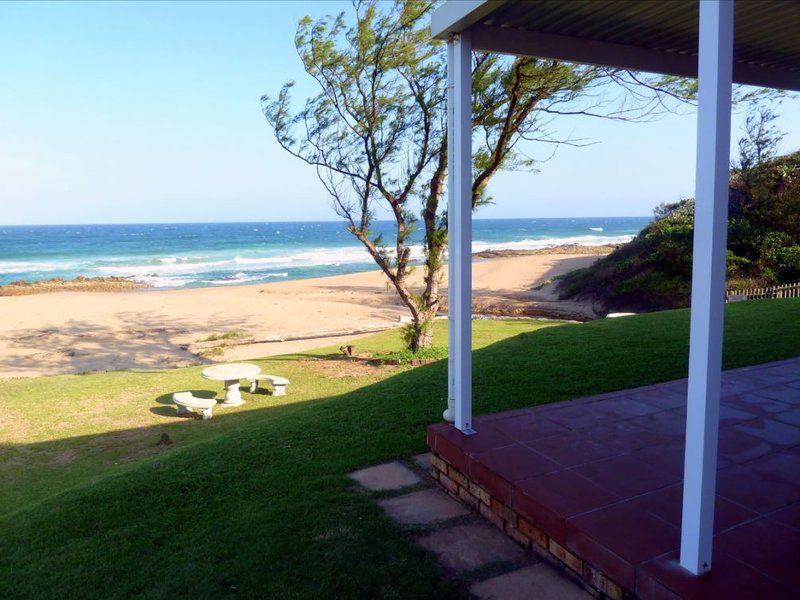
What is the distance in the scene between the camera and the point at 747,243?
14641 mm

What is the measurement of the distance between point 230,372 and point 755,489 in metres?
6.27

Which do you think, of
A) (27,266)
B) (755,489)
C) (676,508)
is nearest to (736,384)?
(755,489)

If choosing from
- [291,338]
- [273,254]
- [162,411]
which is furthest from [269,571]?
[273,254]

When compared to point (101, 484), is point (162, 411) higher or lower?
lower

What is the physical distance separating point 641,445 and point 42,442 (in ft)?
19.6

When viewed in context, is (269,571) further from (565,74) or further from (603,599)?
(565,74)

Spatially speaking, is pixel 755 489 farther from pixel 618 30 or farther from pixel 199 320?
pixel 199 320

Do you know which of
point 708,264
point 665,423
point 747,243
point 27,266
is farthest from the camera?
point 27,266

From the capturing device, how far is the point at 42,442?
6355 millimetres

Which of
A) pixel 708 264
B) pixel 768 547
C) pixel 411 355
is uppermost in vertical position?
pixel 708 264

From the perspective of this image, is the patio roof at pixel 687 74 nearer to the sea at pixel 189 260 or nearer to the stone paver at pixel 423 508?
the stone paver at pixel 423 508

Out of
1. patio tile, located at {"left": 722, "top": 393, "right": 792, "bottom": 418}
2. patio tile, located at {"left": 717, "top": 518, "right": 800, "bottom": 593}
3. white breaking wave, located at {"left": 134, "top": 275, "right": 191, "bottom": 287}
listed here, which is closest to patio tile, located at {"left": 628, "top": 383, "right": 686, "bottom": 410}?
patio tile, located at {"left": 722, "top": 393, "right": 792, "bottom": 418}

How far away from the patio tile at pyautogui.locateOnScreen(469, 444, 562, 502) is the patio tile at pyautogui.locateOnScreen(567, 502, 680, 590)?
435 mm

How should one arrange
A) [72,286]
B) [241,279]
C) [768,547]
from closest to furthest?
1. [768,547]
2. [72,286]
3. [241,279]
